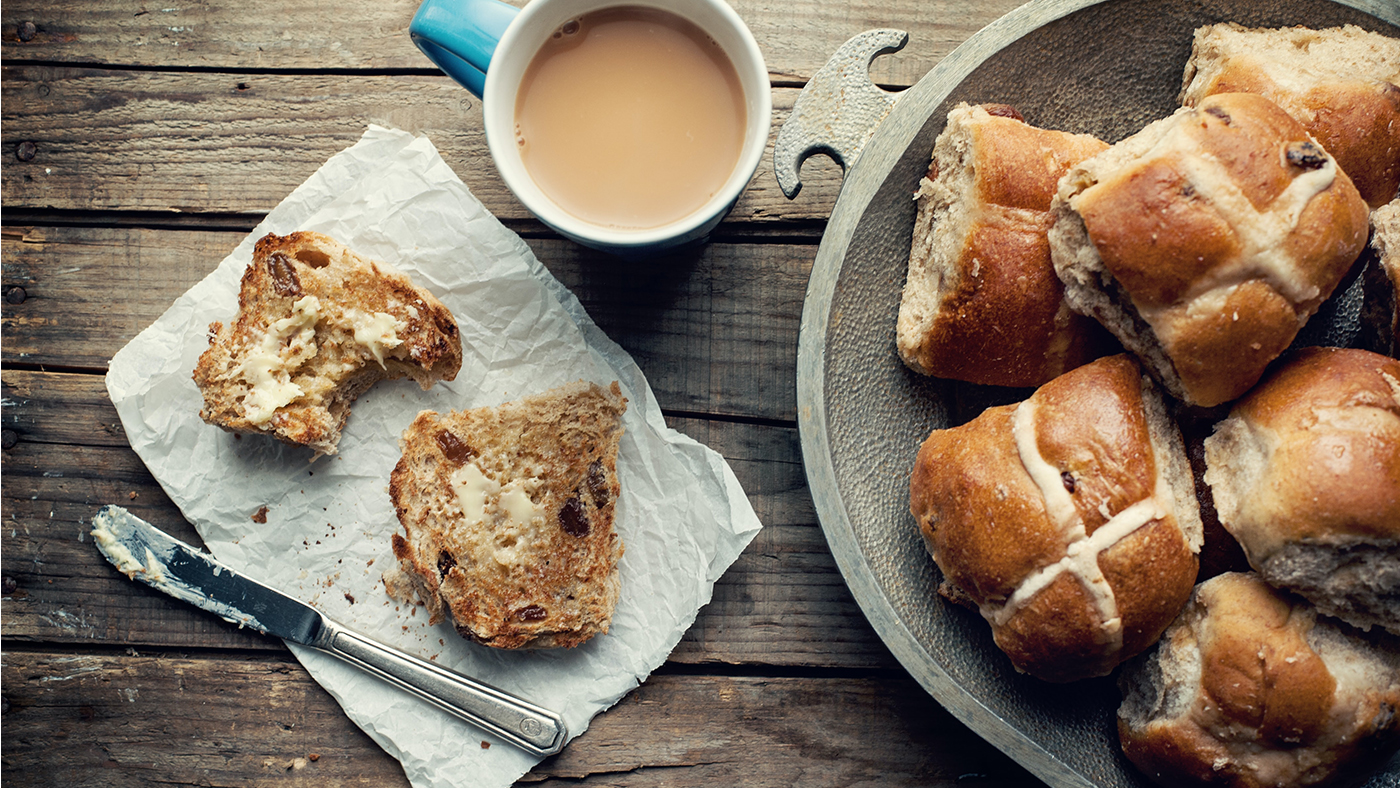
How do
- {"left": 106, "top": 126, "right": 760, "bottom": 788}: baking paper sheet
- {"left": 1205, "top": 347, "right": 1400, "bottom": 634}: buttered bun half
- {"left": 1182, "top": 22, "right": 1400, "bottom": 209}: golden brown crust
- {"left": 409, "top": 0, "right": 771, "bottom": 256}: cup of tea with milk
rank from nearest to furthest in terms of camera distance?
{"left": 1205, "top": 347, "right": 1400, "bottom": 634}: buttered bun half → {"left": 1182, "top": 22, "right": 1400, "bottom": 209}: golden brown crust → {"left": 409, "top": 0, "right": 771, "bottom": 256}: cup of tea with milk → {"left": 106, "top": 126, "right": 760, "bottom": 788}: baking paper sheet

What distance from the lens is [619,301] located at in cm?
171

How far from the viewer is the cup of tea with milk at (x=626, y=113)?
1.35m

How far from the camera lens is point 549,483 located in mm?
1643

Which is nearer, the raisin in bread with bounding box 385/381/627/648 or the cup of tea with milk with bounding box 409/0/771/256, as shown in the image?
the cup of tea with milk with bounding box 409/0/771/256

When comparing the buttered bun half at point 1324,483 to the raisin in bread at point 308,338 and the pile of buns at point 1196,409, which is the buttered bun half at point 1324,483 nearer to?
the pile of buns at point 1196,409

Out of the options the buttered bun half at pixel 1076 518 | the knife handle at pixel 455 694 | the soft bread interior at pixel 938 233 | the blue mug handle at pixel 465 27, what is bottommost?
the knife handle at pixel 455 694

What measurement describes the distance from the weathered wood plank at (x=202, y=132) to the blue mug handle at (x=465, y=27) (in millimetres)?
427

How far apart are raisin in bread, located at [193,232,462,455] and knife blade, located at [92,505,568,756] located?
0.33 meters

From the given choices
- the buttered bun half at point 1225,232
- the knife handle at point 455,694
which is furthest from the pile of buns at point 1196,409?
the knife handle at point 455,694

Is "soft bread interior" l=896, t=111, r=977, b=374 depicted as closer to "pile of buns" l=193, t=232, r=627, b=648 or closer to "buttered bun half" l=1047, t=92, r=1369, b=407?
"buttered bun half" l=1047, t=92, r=1369, b=407

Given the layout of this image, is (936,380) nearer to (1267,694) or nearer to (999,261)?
(999,261)

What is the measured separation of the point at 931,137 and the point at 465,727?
4.95ft

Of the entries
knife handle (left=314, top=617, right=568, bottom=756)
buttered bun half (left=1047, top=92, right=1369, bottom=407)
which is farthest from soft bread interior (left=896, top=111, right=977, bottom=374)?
knife handle (left=314, top=617, right=568, bottom=756)

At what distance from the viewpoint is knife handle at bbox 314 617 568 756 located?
1632 millimetres
